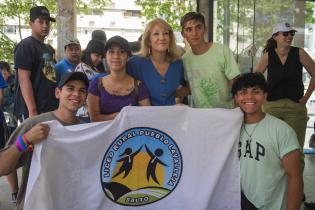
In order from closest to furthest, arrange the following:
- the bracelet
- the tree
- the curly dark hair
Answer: the bracelet
the curly dark hair
the tree

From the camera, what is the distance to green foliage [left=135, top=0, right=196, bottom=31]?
43.9ft

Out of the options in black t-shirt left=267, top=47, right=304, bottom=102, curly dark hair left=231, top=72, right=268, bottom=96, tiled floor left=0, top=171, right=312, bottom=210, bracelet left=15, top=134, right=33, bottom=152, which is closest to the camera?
bracelet left=15, top=134, right=33, bottom=152

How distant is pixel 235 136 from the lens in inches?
116

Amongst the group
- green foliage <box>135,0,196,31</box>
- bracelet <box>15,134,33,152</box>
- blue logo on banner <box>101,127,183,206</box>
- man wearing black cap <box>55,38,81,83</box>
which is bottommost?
blue logo on banner <box>101,127,183,206</box>

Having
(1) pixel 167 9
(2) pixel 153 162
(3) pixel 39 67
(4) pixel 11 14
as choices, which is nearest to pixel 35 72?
(3) pixel 39 67

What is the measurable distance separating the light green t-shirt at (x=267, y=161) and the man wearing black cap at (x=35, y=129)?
4.09 feet

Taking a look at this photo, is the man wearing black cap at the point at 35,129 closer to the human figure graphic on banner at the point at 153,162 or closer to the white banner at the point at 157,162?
→ the white banner at the point at 157,162

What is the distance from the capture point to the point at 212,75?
11.2ft

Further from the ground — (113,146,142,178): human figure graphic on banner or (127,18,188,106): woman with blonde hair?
(127,18,188,106): woman with blonde hair

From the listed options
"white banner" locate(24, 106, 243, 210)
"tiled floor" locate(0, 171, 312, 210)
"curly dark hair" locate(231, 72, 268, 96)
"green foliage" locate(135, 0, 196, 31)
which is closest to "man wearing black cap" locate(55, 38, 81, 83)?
"tiled floor" locate(0, 171, 312, 210)

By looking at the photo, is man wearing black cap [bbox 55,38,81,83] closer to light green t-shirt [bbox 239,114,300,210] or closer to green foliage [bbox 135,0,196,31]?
light green t-shirt [bbox 239,114,300,210]

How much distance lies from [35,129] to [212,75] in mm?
1560

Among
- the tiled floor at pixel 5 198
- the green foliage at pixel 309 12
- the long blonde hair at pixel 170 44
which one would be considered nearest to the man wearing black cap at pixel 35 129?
the long blonde hair at pixel 170 44

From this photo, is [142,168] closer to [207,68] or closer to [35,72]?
[207,68]
